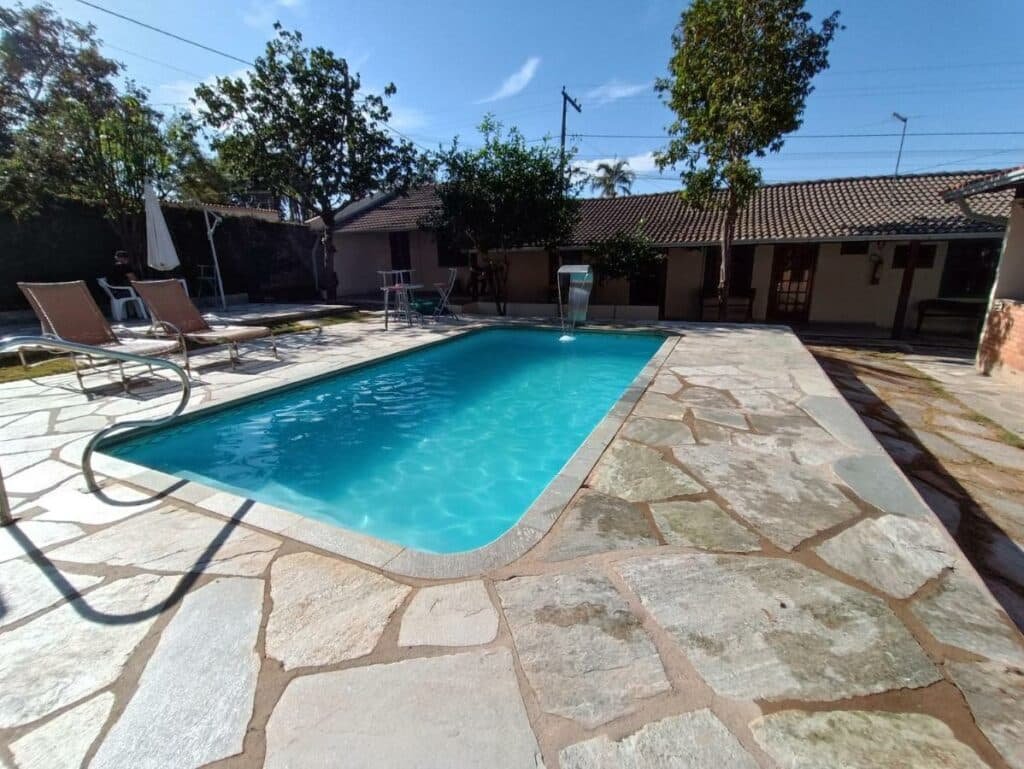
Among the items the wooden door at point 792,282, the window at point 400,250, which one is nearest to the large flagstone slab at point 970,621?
the wooden door at point 792,282

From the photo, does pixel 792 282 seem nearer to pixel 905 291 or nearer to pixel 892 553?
pixel 905 291

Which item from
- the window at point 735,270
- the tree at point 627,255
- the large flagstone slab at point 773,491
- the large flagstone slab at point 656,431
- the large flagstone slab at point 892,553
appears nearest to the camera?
the large flagstone slab at point 892,553

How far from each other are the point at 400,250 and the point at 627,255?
31.1 ft

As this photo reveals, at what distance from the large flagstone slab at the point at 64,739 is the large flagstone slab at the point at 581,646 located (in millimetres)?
1295

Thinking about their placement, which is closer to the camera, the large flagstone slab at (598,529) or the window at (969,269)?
Result: the large flagstone slab at (598,529)

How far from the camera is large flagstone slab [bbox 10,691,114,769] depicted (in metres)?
1.25

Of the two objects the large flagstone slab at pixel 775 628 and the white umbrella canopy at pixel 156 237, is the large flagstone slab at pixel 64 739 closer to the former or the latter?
the large flagstone slab at pixel 775 628

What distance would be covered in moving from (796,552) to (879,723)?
87cm

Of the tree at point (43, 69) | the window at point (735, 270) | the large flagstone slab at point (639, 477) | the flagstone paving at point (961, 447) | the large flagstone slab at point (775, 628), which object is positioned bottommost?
the flagstone paving at point (961, 447)

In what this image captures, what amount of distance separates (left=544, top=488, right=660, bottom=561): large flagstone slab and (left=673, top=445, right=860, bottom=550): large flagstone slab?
23.7 inches

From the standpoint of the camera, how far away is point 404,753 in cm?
126

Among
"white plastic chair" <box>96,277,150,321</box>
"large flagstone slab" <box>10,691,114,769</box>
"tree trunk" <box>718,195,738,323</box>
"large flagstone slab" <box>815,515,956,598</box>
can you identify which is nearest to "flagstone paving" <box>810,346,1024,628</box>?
"large flagstone slab" <box>815,515,956,598</box>

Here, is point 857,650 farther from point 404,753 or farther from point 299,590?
point 299,590

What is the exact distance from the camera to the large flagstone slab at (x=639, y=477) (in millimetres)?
2709
